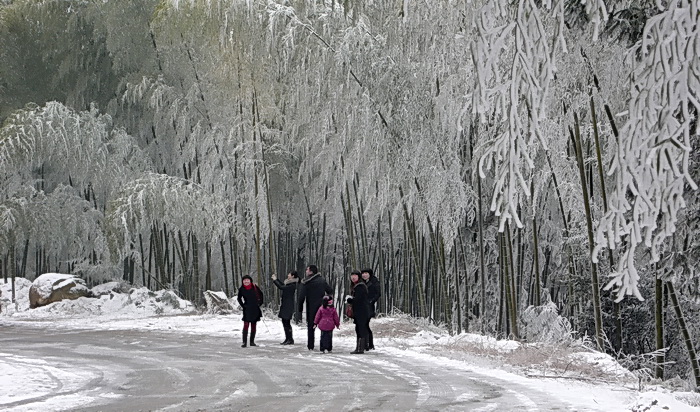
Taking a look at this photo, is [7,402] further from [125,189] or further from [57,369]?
[125,189]

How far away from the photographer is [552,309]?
1217 centimetres

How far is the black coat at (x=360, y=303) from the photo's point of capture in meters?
10.5

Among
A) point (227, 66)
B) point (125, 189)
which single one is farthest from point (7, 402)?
point (125, 189)

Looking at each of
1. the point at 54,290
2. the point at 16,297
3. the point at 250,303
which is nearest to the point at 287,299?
the point at 250,303

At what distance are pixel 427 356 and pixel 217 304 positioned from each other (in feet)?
28.3

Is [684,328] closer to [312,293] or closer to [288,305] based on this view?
[312,293]

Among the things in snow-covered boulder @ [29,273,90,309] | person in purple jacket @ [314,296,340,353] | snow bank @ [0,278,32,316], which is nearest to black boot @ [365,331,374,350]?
person in purple jacket @ [314,296,340,353]

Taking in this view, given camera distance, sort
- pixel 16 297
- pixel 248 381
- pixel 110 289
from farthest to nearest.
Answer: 1. pixel 16 297
2. pixel 110 289
3. pixel 248 381

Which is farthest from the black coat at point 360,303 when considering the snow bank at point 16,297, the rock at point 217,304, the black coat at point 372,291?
the snow bank at point 16,297

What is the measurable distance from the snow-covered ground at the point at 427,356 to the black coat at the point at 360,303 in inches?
21.9

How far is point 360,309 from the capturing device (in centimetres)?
1055

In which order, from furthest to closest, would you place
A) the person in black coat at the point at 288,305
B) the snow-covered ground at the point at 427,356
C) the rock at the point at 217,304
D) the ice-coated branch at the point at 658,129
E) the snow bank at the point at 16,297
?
the snow bank at the point at 16,297
the rock at the point at 217,304
the person in black coat at the point at 288,305
the snow-covered ground at the point at 427,356
the ice-coated branch at the point at 658,129

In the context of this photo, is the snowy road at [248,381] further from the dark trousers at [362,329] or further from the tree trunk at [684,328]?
the tree trunk at [684,328]

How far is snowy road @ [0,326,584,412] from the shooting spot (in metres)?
6.25
